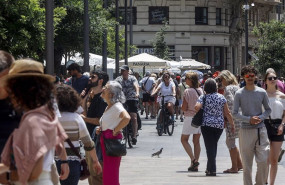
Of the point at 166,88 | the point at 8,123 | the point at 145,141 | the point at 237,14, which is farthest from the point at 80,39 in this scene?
the point at 237,14

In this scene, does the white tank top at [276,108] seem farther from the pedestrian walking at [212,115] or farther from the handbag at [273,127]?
the pedestrian walking at [212,115]

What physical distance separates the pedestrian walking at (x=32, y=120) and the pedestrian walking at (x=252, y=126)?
22.1 ft

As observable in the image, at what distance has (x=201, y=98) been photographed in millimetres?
Answer: 16859

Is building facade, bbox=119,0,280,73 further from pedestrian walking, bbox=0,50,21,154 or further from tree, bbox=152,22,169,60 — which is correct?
pedestrian walking, bbox=0,50,21,154

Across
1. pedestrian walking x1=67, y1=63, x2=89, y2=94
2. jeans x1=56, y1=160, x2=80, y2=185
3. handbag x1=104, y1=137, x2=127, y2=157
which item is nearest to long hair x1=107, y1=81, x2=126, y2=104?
handbag x1=104, y1=137, x2=127, y2=157

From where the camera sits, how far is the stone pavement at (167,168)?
52.5 ft

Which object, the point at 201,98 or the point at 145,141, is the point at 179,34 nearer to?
the point at 145,141

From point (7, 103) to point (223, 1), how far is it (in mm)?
69251

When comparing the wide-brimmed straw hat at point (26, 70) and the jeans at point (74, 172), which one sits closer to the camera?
the wide-brimmed straw hat at point (26, 70)

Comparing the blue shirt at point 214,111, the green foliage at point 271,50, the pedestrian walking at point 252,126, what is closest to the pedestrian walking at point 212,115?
the blue shirt at point 214,111

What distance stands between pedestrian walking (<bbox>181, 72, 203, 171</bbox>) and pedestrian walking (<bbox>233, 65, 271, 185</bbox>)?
14.2 ft

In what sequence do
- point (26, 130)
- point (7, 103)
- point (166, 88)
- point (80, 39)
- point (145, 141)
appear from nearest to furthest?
point (26, 130) < point (7, 103) < point (145, 141) < point (166, 88) < point (80, 39)

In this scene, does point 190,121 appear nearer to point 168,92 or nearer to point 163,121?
point 163,121

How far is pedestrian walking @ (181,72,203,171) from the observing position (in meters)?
18.1
